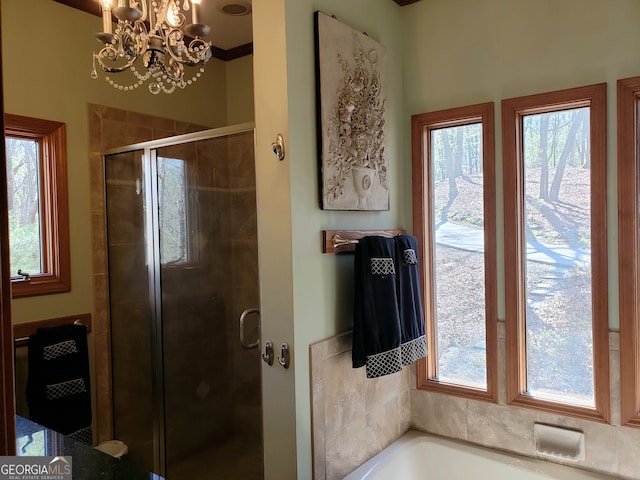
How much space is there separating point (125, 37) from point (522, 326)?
2138 millimetres

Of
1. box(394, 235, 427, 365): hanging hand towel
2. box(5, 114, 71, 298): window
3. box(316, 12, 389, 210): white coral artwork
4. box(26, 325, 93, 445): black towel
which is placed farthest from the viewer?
box(5, 114, 71, 298): window

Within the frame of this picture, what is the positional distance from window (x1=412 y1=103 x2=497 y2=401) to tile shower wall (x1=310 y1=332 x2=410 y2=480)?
1.21 ft

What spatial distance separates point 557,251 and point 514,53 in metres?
0.97

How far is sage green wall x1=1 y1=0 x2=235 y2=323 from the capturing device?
2.35m

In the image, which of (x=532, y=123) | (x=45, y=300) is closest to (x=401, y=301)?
(x=532, y=123)

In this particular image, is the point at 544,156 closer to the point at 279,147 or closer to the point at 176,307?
the point at 279,147

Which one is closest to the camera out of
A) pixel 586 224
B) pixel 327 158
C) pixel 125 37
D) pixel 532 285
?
pixel 125 37

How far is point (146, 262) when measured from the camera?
2766 millimetres

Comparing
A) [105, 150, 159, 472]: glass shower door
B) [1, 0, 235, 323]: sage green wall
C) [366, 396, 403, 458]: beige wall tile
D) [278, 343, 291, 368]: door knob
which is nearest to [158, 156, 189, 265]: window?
[105, 150, 159, 472]: glass shower door

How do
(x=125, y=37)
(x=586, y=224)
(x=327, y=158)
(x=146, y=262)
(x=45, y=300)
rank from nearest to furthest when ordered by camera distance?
(x=125, y=37) < (x=327, y=158) < (x=586, y=224) < (x=45, y=300) < (x=146, y=262)

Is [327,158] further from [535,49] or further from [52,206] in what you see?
[52,206]

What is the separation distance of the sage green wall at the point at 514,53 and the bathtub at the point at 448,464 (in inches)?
27.2

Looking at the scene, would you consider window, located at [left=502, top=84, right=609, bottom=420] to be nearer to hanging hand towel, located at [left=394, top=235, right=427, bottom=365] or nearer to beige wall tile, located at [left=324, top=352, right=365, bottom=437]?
hanging hand towel, located at [left=394, top=235, right=427, bottom=365]

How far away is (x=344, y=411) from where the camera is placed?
205 centimetres
